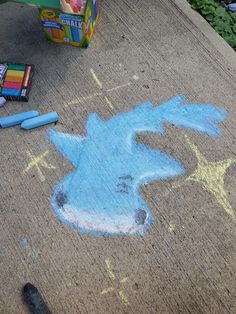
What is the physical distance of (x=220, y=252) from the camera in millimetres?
2361

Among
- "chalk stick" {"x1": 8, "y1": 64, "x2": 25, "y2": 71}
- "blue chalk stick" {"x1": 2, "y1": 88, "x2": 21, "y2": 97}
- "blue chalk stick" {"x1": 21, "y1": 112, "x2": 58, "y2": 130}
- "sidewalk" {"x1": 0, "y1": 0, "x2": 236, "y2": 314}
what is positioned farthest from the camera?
"chalk stick" {"x1": 8, "y1": 64, "x2": 25, "y2": 71}

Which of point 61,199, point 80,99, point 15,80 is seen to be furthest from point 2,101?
point 61,199

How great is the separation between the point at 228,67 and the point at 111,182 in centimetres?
131

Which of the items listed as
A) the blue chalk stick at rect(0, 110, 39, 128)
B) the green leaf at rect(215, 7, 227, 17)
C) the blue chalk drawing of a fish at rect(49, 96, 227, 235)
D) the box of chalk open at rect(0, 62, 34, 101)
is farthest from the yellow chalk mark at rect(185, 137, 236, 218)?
the green leaf at rect(215, 7, 227, 17)

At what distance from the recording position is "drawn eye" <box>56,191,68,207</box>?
2486mm

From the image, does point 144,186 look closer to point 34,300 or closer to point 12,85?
point 34,300

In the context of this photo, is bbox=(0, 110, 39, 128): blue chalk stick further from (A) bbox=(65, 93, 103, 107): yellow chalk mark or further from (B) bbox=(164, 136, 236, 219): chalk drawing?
(B) bbox=(164, 136, 236, 219): chalk drawing

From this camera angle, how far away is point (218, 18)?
11.5 ft

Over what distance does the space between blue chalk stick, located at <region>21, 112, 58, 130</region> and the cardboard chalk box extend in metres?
0.66

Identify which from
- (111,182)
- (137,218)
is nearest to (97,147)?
(111,182)

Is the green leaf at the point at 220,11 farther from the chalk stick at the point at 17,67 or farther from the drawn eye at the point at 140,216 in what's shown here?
the drawn eye at the point at 140,216

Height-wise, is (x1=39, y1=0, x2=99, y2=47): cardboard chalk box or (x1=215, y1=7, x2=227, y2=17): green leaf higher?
(x1=215, y1=7, x2=227, y2=17): green leaf

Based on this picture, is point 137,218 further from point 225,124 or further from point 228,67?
point 228,67

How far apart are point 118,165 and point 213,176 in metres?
0.60
